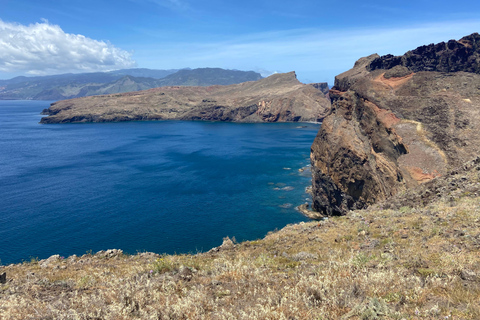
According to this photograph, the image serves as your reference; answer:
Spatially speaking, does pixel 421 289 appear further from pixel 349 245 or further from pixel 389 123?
pixel 389 123

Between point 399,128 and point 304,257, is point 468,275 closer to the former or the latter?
point 304,257

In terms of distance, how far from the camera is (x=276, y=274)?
961cm

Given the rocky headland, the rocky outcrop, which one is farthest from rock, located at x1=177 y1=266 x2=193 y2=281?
the rocky outcrop

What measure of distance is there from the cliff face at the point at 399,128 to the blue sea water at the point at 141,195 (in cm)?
1225

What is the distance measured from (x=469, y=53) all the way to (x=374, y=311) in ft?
205

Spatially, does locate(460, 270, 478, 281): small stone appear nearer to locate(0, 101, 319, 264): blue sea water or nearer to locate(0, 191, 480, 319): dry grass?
locate(0, 191, 480, 319): dry grass

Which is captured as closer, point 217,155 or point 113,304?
point 113,304

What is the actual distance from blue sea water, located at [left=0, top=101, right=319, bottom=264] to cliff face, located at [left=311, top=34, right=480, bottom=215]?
12.3 meters

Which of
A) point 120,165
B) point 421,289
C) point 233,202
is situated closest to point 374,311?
point 421,289

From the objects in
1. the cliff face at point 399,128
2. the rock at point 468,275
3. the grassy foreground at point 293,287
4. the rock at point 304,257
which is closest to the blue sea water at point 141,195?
the cliff face at point 399,128

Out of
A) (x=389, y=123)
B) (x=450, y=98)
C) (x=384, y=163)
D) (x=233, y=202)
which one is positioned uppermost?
(x=450, y=98)

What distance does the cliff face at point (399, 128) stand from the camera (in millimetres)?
33625

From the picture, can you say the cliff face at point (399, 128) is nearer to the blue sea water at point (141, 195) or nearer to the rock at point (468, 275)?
the blue sea water at point (141, 195)

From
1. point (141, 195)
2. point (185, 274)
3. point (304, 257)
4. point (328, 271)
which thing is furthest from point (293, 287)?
point (141, 195)
